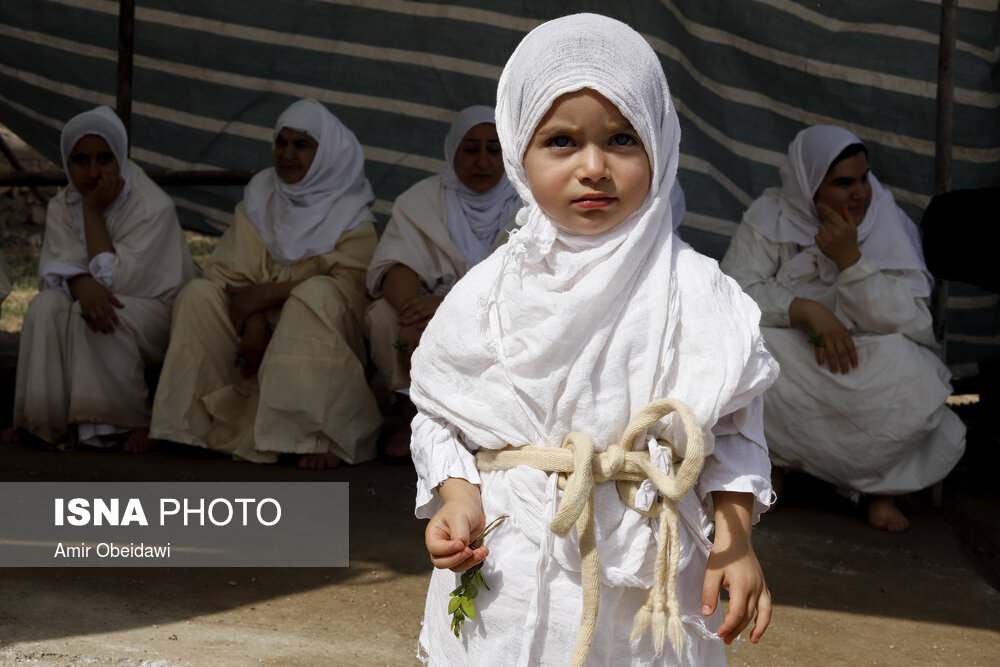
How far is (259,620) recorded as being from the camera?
3.20 m

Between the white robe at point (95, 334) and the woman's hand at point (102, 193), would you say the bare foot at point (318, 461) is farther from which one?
the woman's hand at point (102, 193)

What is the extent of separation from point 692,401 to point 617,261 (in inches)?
9.6

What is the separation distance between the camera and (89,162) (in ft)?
17.6

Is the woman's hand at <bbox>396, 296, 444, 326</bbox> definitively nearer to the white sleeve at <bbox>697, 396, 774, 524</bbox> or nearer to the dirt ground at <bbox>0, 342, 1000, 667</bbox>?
the dirt ground at <bbox>0, 342, 1000, 667</bbox>

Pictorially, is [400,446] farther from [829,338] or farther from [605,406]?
[605,406]

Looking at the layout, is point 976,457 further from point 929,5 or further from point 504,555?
point 504,555

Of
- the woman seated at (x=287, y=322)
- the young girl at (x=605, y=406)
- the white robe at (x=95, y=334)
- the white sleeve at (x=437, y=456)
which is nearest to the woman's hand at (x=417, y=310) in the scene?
the woman seated at (x=287, y=322)

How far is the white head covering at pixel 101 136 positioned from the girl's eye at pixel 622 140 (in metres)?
4.11

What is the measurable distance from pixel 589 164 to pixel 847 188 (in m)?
3.23

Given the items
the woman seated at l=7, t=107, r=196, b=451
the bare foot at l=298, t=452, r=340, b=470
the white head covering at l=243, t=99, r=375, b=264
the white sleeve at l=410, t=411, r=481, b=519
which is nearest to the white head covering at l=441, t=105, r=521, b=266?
the white head covering at l=243, t=99, r=375, b=264

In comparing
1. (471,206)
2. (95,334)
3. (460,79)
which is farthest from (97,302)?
(460,79)

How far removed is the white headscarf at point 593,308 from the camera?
1748mm

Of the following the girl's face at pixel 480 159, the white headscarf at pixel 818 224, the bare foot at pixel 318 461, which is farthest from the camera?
the girl's face at pixel 480 159

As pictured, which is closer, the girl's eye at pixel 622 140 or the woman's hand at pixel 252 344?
the girl's eye at pixel 622 140
